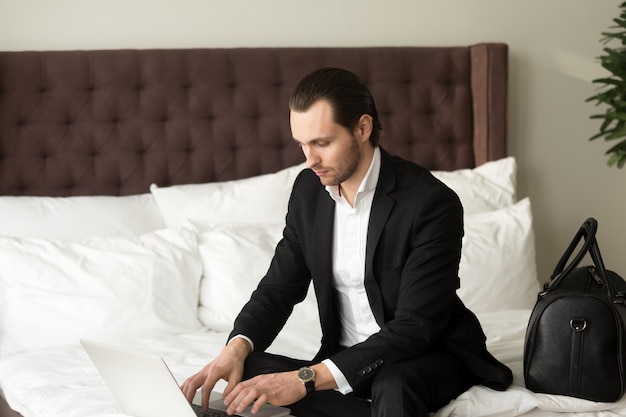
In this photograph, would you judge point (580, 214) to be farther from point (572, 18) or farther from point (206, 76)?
point (206, 76)

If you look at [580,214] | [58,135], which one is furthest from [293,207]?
[580,214]

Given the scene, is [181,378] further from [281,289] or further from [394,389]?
[394,389]

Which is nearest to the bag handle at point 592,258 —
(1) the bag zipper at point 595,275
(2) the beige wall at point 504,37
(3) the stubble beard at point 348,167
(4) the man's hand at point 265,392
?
(1) the bag zipper at point 595,275

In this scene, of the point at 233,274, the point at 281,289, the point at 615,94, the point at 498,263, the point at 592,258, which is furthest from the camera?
the point at 615,94

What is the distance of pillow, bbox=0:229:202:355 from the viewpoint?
279cm

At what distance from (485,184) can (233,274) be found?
3.62ft

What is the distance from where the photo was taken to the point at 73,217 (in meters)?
3.12

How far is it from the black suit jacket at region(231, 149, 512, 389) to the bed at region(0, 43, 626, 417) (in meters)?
0.39

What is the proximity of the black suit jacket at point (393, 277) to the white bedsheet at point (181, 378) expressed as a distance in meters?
0.09

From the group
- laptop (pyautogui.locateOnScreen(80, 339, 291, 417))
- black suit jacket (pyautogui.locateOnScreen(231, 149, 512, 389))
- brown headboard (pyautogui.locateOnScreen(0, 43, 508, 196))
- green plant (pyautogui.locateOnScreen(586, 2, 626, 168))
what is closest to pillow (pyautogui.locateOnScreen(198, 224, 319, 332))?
brown headboard (pyautogui.locateOnScreen(0, 43, 508, 196))

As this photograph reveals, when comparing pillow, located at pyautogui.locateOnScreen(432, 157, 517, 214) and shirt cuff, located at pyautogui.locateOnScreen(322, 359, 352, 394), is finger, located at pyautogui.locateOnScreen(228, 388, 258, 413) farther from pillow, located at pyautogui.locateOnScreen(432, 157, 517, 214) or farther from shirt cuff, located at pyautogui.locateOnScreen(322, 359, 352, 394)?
pillow, located at pyautogui.locateOnScreen(432, 157, 517, 214)

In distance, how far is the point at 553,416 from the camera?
2035 millimetres

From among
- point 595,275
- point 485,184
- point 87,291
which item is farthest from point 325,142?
point 485,184

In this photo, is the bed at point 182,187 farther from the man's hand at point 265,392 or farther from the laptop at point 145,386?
the man's hand at point 265,392
